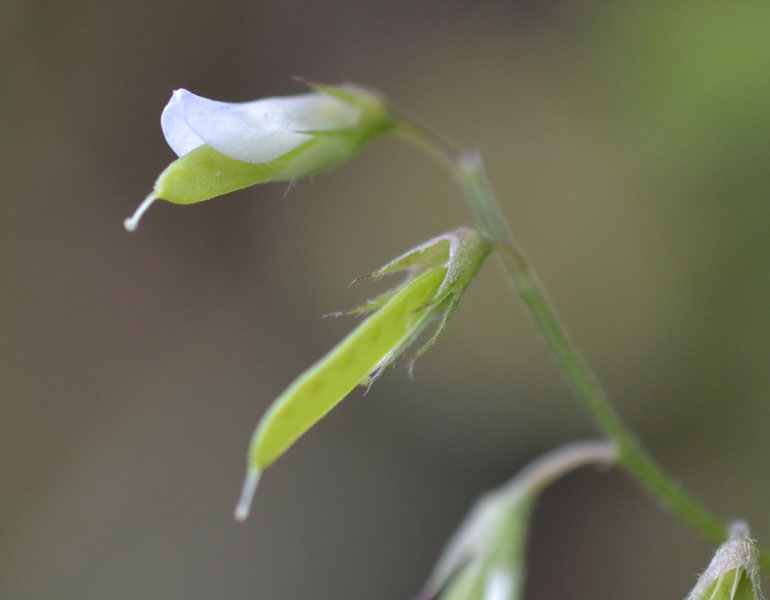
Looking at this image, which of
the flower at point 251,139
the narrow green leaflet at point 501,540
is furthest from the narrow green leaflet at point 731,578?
the flower at point 251,139

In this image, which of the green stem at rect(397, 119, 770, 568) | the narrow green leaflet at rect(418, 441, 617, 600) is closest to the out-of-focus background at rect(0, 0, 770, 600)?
the narrow green leaflet at rect(418, 441, 617, 600)

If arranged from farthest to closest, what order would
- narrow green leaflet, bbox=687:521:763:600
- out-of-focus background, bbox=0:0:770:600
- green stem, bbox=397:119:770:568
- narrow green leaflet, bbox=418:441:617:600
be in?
out-of-focus background, bbox=0:0:770:600
narrow green leaflet, bbox=418:441:617:600
green stem, bbox=397:119:770:568
narrow green leaflet, bbox=687:521:763:600

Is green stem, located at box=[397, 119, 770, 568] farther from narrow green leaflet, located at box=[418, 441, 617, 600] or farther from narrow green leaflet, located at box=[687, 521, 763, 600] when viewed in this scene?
narrow green leaflet, located at box=[687, 521, 763, 600]

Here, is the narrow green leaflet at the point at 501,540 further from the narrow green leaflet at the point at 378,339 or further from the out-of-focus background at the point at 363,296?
the out-of-focus background at the point at 363,296

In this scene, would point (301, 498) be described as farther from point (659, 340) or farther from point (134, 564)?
point (659, 340)

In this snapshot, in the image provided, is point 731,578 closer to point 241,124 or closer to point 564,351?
point 564,351
